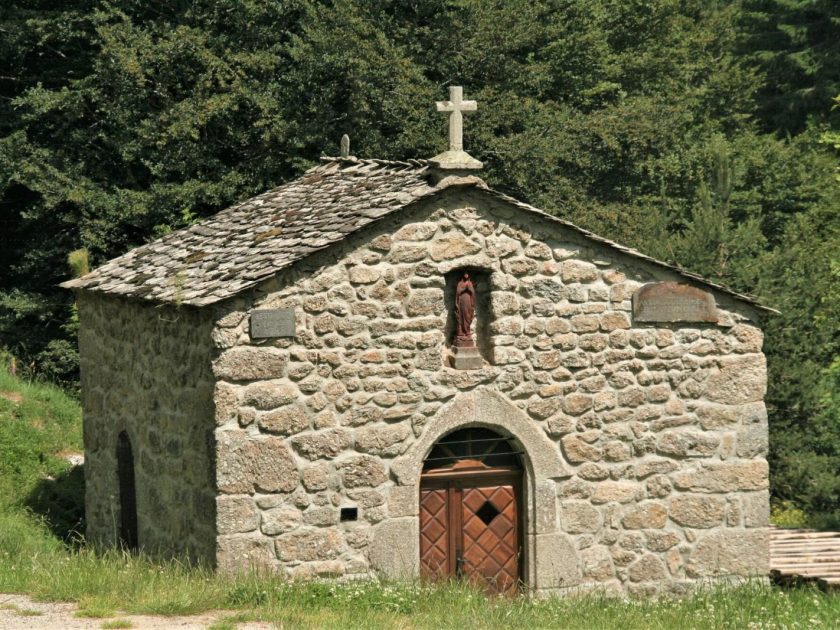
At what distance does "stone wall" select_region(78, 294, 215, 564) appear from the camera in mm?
11633

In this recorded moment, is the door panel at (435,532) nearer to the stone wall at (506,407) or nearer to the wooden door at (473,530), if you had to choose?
the wooden door at (473,530)

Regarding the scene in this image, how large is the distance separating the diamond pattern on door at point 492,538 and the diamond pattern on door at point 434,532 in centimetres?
19

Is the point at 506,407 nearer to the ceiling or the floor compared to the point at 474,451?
nearer to the ceiling

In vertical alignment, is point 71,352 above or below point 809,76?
below

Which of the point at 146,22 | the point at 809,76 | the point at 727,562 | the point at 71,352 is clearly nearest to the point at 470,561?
the point at 727,562

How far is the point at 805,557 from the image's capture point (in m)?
13.8

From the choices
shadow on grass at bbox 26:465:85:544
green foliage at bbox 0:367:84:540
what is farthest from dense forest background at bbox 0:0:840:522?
shadow on grass at bbox 26:465:85:544

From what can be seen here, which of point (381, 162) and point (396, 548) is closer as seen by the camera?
point (396, 548)

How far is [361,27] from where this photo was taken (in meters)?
23.8

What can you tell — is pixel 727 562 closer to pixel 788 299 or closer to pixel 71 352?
pixel 788 299

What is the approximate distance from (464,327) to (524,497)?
1772 mm

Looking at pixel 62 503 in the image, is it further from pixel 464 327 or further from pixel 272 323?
pixel 464 327

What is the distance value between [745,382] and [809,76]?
2466cm

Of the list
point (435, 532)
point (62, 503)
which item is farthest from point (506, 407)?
point (62, 503)
